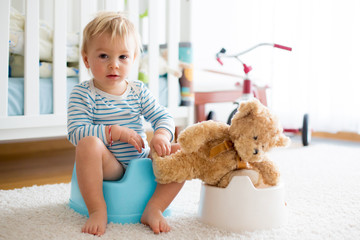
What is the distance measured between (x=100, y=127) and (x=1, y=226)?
29cm

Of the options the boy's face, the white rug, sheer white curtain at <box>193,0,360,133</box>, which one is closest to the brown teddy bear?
the white rug

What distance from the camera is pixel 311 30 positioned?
2309 millimetres

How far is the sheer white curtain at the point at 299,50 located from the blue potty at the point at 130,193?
162cm

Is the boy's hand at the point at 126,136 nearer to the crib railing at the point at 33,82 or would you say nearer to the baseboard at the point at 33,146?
the crib railing at the point at 33,82

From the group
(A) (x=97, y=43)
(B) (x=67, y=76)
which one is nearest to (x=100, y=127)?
(A) (x=97, y=43)

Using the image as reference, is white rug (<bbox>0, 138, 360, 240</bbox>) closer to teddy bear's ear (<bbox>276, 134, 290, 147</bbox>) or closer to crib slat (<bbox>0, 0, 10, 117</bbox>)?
teddy bear's ear (<bbox>276, 134, 290, 147</bbox>)

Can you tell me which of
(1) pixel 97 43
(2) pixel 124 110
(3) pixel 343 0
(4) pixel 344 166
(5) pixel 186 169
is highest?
(3) pixel 343 0

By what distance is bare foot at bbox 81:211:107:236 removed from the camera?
2.51 ft

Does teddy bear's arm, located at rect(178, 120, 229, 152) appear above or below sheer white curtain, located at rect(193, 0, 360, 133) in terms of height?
below

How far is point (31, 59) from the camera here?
1.29m

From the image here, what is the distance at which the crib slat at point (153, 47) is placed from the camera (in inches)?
63.3

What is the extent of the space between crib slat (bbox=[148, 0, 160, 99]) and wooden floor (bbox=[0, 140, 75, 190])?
0.48 m

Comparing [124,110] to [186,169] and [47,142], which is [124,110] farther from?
[47,142]

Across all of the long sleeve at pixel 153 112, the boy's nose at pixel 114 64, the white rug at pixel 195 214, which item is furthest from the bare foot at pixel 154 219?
the boy's nose at pixel 114 64
